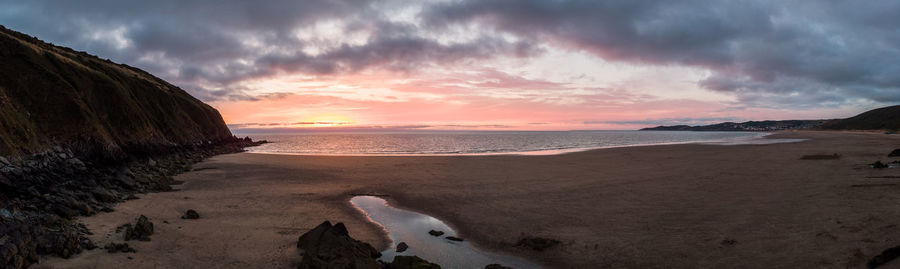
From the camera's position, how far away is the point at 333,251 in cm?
952

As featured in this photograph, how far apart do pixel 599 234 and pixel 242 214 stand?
45.1ft

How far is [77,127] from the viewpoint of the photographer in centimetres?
2239

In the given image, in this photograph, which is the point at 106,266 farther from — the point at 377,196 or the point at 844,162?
the point at 844,162

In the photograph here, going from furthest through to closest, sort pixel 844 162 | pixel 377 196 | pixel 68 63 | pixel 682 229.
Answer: pixel 68 63
pixel 844 162
pixel 377 196
pixel 682 229

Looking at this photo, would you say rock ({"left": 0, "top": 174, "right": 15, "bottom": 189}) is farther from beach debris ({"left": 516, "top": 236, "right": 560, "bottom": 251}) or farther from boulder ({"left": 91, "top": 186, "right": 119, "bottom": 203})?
beach debris ({"left": 516, "top": 236, "right": 560, "bottom": 251})

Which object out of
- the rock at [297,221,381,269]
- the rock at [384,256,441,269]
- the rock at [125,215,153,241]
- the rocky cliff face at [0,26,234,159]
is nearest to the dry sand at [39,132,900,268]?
the rock at [125,215,153,241]

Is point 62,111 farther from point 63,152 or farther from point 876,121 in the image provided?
point 876,121

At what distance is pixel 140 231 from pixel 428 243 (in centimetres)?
868

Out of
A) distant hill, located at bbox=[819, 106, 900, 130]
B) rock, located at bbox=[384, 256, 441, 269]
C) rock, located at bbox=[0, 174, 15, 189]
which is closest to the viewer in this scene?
rock, located at bbox=[384, 256, 441, 269]

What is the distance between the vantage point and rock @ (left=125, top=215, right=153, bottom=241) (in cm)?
1123

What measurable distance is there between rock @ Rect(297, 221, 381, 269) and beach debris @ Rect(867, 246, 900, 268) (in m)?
10.6

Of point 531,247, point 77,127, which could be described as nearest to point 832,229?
point 531,247

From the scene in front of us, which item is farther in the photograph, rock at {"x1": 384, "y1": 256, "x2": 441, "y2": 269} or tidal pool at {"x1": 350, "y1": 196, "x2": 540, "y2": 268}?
tidal pool at {"x1": 350, "y1": 196, "x2": 540, "y2": 268}

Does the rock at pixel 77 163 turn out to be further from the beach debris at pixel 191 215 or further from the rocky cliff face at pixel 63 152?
the beach debris at pixel 191 215
